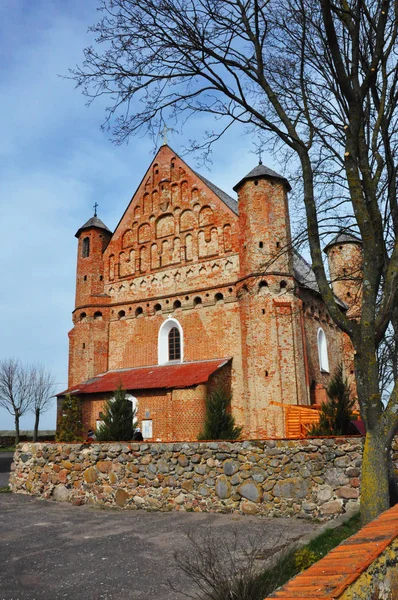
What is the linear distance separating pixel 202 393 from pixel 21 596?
42.6 feet

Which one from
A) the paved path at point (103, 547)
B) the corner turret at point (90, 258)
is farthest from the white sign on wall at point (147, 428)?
the paved path at point (103, 547)

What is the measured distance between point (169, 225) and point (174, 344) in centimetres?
610

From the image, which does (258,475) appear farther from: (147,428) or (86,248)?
(86,248)

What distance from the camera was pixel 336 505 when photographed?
8.26m

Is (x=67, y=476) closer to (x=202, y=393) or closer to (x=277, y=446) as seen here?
(x=277, y=446)

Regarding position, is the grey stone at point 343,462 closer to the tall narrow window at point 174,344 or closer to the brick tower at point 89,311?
the tall narrow window at point 174,344

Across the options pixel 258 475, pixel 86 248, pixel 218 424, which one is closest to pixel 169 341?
pixel 86 248

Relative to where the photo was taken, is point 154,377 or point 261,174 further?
point 261,174

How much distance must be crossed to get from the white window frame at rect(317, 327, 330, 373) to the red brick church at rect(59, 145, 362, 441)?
107mm

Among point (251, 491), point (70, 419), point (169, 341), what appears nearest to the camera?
point (251, 491)

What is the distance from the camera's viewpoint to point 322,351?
23.6 metres

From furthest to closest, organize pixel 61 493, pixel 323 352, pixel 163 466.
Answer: pixel 323 352, pixel 61 493, pixel 163 466

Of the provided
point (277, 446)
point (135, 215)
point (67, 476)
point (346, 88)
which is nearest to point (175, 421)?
point (67, 476)

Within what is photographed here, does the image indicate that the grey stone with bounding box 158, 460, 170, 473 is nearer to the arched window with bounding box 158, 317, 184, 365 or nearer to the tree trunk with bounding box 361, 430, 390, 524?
the tree trunk with bounding box 361, 430, 390, 524
